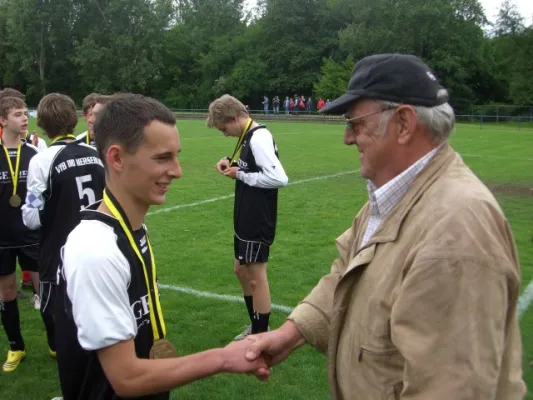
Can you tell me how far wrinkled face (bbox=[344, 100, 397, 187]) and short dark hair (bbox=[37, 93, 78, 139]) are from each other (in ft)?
10.4

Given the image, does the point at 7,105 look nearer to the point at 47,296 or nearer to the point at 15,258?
the point at 15,258

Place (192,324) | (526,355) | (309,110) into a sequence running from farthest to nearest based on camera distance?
(309,110)
(192,324)
(526,355)

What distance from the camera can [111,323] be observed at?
2.02m

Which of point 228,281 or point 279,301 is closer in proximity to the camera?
point 279,301

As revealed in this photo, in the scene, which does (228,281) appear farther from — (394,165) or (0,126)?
(394,165)

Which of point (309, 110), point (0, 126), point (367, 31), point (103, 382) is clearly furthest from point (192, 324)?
point (367, 31)

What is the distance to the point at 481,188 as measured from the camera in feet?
6.07

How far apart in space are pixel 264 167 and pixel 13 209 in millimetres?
2583

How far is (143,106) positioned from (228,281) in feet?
17.8

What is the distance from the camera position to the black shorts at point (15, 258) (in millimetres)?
5438

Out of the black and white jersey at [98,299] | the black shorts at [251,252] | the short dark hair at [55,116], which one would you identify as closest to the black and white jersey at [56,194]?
the short dark hair at [55,116]

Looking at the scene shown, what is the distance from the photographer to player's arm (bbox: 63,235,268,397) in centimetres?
202

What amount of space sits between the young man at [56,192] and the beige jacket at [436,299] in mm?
2995

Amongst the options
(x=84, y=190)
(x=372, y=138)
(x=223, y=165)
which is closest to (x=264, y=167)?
(x=223, y=165)
